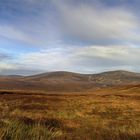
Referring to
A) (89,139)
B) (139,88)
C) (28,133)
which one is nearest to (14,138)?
(28,133)

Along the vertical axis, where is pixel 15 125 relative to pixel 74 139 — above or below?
above

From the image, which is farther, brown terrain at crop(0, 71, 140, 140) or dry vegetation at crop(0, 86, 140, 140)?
brown terrain at crop(0, 71, 140, 140)

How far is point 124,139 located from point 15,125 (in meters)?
2.98

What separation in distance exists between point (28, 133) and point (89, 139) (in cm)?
265

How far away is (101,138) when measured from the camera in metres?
10.2

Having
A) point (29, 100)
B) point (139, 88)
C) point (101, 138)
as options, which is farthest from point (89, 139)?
point (139, 88)

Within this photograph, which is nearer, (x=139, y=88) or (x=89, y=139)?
(x=89, y=139)

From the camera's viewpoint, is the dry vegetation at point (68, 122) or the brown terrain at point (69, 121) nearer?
the dry vegetation at point (68, 122)

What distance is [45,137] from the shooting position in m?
7.63

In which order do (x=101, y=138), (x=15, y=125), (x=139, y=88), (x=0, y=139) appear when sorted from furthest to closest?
(x=139, y=88), (x=101, y=138), (x=15, y=125), (x=0, y=139)

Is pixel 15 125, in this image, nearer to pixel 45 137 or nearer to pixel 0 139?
pixel 45 137

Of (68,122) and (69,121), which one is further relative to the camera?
(69,121)

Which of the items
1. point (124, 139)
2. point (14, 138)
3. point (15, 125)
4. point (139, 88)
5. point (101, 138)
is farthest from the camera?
point (139, 88)

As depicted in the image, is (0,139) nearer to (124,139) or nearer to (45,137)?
(45,137)
